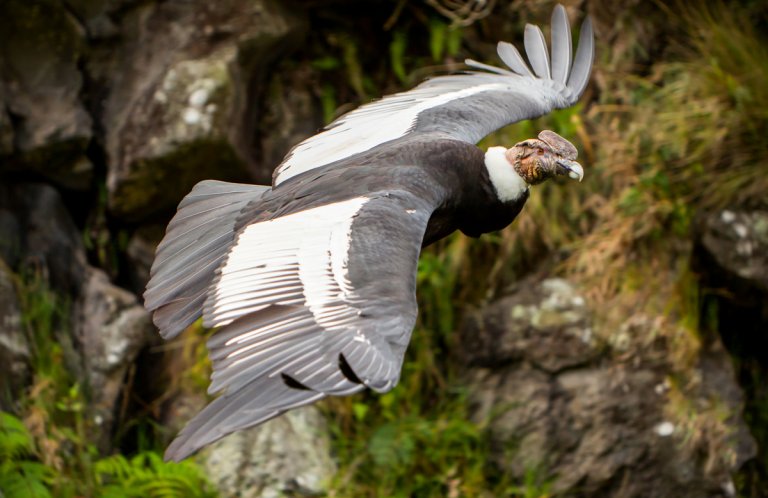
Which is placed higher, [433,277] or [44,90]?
[44,90]

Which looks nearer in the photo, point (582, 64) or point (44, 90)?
point (582, 64)

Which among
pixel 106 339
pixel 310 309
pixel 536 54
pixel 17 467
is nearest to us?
pixel 310 309

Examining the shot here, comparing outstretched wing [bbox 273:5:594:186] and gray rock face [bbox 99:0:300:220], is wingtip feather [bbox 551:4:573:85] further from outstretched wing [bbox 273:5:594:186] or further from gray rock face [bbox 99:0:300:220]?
gray rock face [bbox 99:0:300:220]

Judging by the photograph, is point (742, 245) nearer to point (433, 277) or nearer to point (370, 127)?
point (433, 277)

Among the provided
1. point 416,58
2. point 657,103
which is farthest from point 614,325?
point 416,58

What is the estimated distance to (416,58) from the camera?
6.00 meters

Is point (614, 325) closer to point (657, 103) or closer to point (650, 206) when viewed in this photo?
point (650, 206)

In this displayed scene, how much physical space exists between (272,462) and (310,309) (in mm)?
2130

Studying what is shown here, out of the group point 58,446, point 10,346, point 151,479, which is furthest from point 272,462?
point 10,346

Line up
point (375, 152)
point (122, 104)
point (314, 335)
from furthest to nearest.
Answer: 1. point (122, 104)
2. point (375, 152)
3. point (314, 335)

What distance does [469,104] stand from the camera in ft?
14.5

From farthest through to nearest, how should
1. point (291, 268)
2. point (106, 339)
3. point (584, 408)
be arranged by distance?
point (106, 339)
point (584, 408)
point (291, 268)

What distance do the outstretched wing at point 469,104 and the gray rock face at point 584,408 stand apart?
1.16m

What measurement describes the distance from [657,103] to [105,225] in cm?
273
